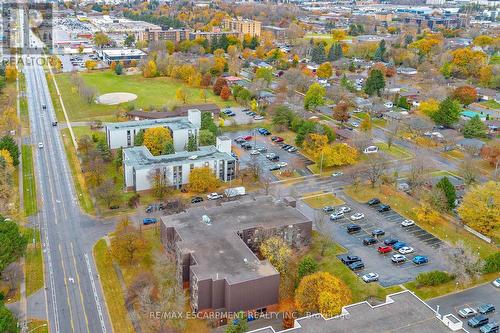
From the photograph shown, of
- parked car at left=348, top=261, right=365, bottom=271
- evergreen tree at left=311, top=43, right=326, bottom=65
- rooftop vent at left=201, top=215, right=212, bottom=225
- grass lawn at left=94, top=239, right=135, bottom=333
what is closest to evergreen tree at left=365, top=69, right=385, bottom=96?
evergreen tree at left=311, top=43, right=326, bottom=65

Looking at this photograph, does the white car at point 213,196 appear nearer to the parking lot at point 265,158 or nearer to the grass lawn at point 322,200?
the parking lot at point 265,158

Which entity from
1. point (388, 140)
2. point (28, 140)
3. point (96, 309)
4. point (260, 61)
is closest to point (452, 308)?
point (96, 309)

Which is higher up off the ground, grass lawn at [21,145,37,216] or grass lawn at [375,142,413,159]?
grass lawn at [375,142,413,159]

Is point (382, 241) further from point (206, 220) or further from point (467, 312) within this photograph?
point (206, 220)

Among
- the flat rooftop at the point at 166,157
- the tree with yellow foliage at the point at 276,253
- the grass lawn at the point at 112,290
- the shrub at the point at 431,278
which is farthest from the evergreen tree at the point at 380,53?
the grass lawn at the point at 112,290

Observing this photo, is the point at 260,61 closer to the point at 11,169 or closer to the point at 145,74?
the point at 145,74

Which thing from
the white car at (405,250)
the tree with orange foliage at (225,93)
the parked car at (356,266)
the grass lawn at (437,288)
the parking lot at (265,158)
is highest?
the tree with orange foliage at (225,93)

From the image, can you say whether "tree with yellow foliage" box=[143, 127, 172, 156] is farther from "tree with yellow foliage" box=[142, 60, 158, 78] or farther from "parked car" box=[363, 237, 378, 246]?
"tree with yellow foliage" box=[142, 60, 158, 78]
